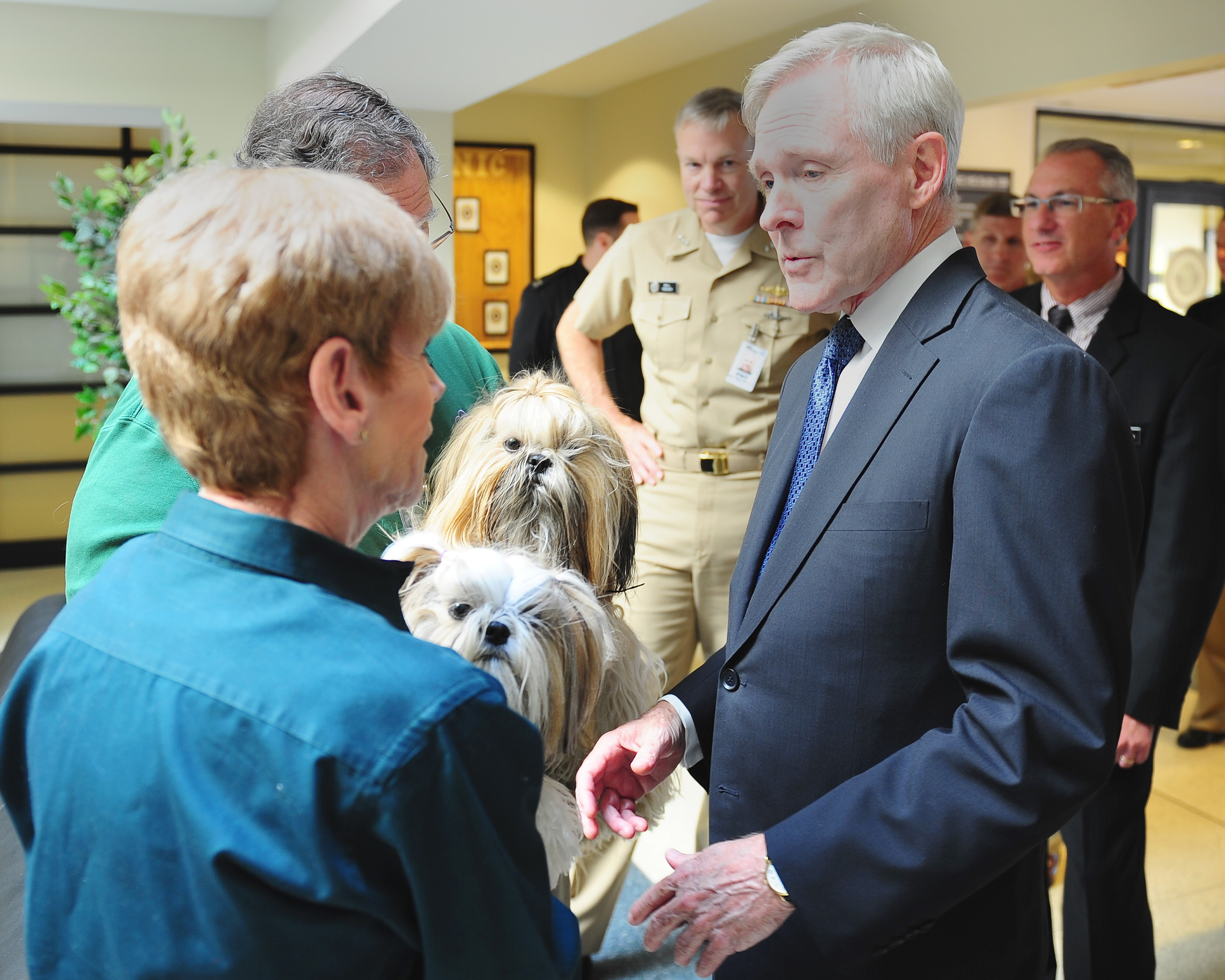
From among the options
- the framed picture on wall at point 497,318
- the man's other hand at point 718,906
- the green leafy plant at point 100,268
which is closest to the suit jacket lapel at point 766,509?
the man's other hand at point 718,906

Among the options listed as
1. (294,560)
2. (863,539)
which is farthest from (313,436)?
(863,539)

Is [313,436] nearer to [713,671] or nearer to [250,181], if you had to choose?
[250,181]

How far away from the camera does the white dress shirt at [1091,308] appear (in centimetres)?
262

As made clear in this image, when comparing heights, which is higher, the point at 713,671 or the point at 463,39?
the point at 463,39

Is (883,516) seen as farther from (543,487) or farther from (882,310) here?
(543,487)

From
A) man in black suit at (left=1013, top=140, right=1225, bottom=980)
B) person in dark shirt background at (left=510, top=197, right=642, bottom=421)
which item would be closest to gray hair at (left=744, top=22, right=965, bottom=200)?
man in black suit at (left=1013, top=140, right=1225, bottom=980)

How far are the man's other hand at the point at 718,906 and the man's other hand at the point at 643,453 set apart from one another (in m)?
1.28

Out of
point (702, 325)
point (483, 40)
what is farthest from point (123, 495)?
point (483, 40)

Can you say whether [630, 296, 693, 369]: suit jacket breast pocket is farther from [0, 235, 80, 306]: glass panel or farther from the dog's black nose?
[0, 235, 80, 306]: glass panel

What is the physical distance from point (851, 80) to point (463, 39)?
357 cm

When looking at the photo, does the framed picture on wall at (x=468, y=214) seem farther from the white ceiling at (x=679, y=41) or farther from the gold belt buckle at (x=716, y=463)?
the gold belt buckle at (x=716, y=463)

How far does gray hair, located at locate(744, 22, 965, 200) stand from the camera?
1187 mm

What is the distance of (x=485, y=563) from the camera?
41.3 inches

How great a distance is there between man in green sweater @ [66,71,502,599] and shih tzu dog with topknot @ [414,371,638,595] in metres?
0.14
